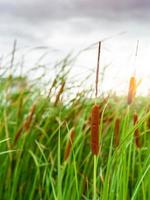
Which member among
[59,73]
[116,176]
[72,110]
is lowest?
[116,176]

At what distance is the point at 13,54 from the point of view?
3.40 m

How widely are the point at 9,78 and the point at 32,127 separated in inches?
17.8

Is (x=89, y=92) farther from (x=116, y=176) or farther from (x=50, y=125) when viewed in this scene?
(x=116, y=176)

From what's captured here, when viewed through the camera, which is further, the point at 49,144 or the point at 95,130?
the point at 49,144

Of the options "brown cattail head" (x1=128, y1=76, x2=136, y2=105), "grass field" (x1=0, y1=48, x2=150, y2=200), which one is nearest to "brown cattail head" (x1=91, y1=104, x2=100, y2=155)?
"brown cattail head" (x1=128, y1=76, x2=136, y2=105)

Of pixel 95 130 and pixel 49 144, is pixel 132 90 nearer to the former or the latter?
pixel 95 130

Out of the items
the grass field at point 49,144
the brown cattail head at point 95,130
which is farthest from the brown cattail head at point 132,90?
the grass field at point 49,144

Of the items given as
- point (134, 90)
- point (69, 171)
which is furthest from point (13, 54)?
point (134, 90)

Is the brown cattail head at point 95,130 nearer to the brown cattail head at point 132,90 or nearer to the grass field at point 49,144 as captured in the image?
the brown cattail head at point 132,90

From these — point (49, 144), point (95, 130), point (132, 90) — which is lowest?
point (49, 144)

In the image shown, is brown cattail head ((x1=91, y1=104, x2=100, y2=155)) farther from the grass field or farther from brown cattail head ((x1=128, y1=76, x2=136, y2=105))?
the grass field

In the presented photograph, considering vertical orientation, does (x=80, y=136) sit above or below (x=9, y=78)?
below

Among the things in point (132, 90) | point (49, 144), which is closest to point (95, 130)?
point (132, 90)

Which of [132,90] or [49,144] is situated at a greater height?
[132,90]
